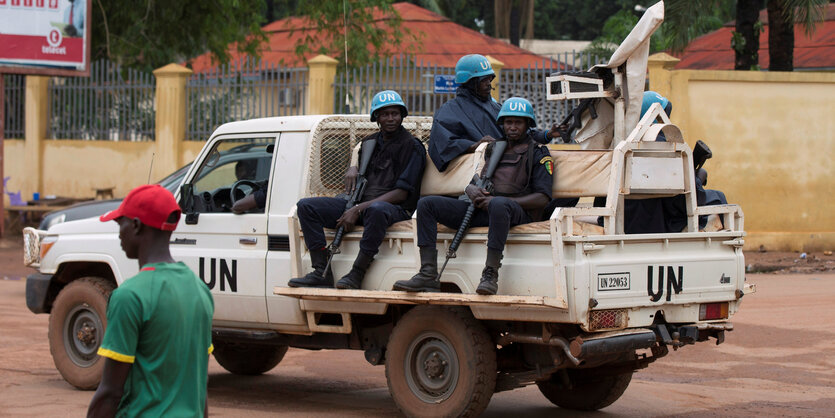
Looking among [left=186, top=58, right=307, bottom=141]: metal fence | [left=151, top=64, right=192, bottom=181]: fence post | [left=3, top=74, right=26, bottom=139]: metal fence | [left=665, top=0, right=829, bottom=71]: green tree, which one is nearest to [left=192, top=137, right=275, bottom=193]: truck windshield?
[left=186, top=58, right=307, bottom=141]: metal fence

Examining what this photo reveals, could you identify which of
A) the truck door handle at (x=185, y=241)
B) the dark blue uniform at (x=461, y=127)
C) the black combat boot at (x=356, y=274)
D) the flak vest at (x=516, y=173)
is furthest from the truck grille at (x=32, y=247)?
the flak vest at (x=516, y=173)

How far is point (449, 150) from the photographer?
7.77 meters

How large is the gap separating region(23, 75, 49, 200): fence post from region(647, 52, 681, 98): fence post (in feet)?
42.3

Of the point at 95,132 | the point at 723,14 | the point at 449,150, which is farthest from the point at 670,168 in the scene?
the point at 723,14

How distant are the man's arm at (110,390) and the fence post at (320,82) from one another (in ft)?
53.1

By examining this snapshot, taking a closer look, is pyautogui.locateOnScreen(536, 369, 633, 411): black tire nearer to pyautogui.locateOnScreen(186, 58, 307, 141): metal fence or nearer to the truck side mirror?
the truck side mirror

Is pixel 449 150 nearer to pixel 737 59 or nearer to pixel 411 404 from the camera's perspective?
pixel 411 404

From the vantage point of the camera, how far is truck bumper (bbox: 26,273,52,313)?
30.3 ft

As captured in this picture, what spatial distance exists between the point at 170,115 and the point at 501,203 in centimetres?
1563

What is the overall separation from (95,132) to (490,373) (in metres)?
17.5

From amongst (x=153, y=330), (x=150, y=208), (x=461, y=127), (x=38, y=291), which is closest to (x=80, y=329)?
(x=38, y=291)

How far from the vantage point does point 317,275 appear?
25.3 feet

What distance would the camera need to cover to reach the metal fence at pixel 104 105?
22094 mm

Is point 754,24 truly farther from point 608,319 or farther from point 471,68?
point 608,319
